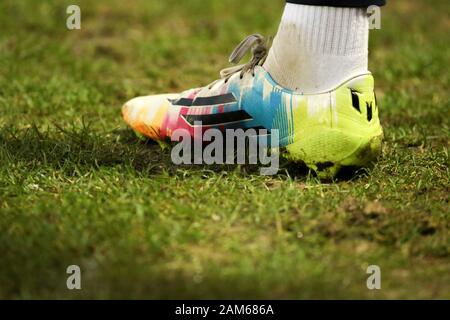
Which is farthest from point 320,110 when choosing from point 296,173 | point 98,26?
point 98,26

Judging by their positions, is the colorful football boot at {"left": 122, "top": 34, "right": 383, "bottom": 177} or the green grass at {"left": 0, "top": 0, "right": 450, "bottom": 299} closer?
the green grass at {"left": 0, "top": 0, "right": 450, "bottom": 299}

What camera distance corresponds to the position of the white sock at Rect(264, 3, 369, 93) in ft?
Result: 8.54

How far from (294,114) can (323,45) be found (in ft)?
0.77

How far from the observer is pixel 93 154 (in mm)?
2898

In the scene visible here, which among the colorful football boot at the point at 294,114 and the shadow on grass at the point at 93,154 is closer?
the colorful football boot at the point at 294,114

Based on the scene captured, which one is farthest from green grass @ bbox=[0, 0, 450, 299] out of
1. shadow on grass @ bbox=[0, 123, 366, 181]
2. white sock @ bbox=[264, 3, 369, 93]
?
white sock @ bbox=[264, 3, 369, 93]

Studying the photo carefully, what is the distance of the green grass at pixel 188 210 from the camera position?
207 cm

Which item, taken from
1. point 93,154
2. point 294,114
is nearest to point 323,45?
point 294,114

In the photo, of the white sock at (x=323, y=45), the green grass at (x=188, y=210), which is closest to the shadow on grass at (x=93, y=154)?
the green grass at (x=188, y=210)

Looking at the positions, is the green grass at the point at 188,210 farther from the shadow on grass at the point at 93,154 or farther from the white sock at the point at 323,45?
the white sock at the point at 323,45

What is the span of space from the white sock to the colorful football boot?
3 cm

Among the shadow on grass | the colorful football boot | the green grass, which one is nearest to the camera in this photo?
the green grass

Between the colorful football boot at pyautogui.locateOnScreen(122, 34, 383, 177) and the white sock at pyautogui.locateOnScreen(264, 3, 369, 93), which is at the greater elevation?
the white sock at pyautogui.locateOnScreen(264, 3, 369, 93)

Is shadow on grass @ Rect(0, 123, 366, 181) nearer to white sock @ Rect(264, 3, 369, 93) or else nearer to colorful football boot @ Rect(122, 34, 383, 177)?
colorful football boot @ Rect(122, 34, 383, 177)
